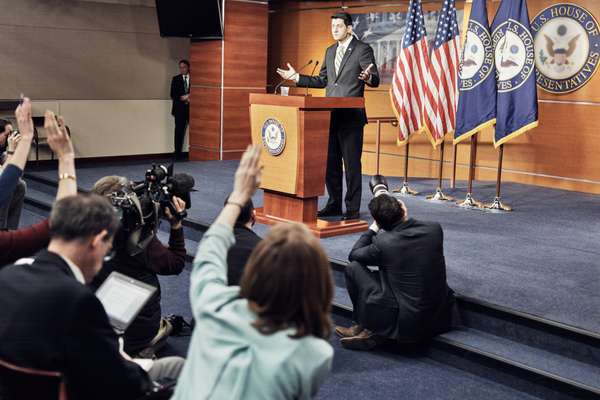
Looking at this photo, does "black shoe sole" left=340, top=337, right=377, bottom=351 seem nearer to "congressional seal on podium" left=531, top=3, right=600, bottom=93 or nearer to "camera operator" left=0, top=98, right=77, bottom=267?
"camera operator" left=0, top=98, right=77, bottom=267

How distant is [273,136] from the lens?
536cm

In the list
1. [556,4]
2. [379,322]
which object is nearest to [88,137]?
[556,4]

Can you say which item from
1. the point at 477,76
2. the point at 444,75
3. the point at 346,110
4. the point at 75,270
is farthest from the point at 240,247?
the point at 444,75

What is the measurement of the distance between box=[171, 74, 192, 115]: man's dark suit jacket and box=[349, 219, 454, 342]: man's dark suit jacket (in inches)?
288

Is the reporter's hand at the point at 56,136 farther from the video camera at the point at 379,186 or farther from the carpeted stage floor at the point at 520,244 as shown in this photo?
the carpeted stage floor at the point at 520,244

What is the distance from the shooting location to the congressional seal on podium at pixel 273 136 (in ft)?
17.3

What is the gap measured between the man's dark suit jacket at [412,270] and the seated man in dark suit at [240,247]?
0.77 meters

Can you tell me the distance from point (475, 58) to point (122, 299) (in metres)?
5.29

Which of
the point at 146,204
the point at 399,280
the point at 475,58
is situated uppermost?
the point at 475,58

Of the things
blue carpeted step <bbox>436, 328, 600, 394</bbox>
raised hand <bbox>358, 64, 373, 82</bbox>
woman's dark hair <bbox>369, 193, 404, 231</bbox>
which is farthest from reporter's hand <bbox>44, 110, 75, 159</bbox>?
raised hand <bbox>358, 64, 373, 82</bbox>

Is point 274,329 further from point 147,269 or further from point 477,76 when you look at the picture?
point 477,76

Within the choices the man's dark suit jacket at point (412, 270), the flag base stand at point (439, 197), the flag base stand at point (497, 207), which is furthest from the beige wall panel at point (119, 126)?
the man's dark suit jacket at point (412, 270)

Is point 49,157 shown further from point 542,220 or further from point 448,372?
point 448,372

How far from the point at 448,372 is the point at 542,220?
2840 mm
